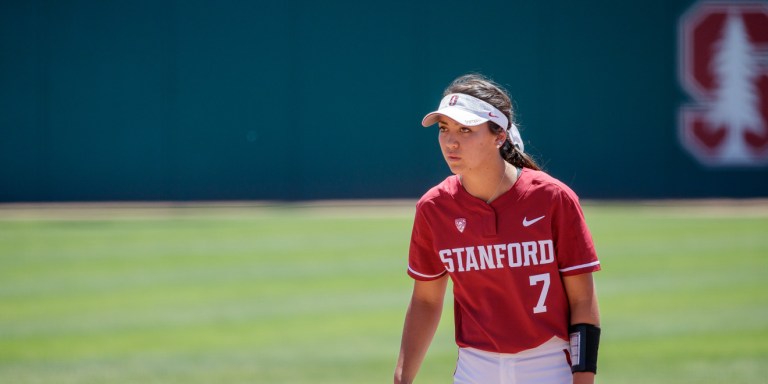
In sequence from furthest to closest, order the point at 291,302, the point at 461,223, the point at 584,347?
1. the point at 291,302
2. the point at 461,223
3. the point at 584,347

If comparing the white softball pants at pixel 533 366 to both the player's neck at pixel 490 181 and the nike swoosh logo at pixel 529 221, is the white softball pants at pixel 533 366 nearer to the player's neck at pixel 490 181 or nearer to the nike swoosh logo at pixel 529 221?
the nike swoosh logo at pixel 529 221

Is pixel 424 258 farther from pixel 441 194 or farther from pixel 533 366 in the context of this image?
pixel 533 366

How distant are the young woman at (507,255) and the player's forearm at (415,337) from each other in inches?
8.1

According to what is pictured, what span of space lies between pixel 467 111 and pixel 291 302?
7.42 metres

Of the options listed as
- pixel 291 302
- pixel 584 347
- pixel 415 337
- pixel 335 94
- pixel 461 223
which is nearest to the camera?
pixel 584 347

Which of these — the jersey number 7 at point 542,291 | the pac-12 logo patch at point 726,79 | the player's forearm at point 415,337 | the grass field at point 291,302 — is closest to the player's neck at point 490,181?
the jersey number 7 at point 542,291

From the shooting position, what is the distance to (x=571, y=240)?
3.70 meters

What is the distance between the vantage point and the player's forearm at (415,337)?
13.2 ft

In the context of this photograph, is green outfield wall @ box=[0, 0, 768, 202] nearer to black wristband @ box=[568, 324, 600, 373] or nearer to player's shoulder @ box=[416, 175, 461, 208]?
player's shoulder @ box=[416, 175, 461, 208]

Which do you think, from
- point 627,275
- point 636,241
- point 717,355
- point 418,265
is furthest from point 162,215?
point 418,265

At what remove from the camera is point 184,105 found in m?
23.7

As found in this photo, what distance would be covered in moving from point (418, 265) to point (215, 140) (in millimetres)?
20274

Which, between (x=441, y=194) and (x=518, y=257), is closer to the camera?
(x=518, y=257)

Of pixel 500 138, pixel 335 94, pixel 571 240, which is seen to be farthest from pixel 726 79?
pixel 571 240
